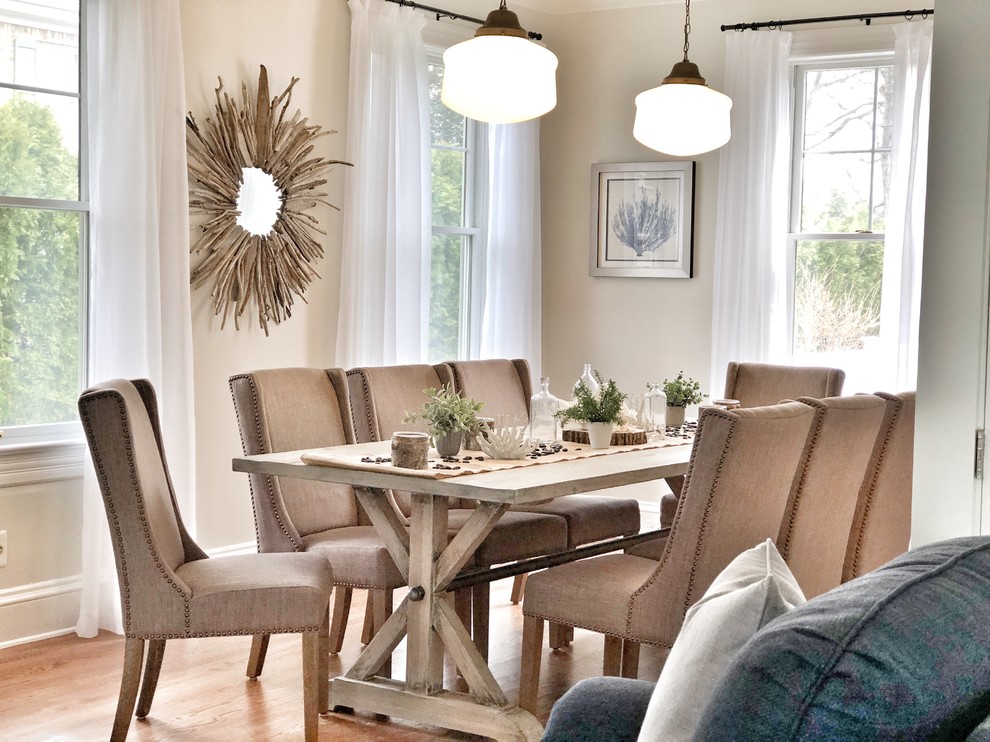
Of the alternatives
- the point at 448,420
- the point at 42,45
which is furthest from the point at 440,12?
the point at 448,420

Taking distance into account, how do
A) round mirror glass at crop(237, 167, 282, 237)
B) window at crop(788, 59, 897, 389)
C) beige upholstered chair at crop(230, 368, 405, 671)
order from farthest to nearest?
window at crop(788, 59, 897, 389) < round mirror glass at crop(237, 167, 282, 237) < beige upholstered chair at crop(230, 368, 405, 671)

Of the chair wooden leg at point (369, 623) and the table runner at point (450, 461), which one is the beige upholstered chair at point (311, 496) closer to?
the chair wooden leg at point (369, 623)

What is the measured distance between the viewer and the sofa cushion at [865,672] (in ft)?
3.65

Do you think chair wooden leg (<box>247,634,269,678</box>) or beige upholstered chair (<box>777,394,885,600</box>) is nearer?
beige upholstered chair (<box>777,394,885,600</box>)

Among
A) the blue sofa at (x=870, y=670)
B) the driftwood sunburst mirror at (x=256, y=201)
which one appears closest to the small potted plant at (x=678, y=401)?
the driftwood sunburst mirror at (x=256, y=201)

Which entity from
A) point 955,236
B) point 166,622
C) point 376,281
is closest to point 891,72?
point 376,281

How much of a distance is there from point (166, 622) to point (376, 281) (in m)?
2.56

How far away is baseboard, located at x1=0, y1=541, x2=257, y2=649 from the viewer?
4.12 metres

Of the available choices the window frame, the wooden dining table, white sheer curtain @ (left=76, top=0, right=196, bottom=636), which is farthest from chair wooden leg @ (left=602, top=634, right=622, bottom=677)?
the window frame

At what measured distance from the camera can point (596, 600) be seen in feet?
10.3

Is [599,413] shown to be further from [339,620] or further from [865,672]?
[865,672]

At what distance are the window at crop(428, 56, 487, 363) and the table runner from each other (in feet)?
7.62

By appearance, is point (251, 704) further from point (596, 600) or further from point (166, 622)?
point (596, 600)

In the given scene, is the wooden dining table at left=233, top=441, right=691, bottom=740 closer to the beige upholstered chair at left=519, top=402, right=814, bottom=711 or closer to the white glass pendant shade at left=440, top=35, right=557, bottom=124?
the beige upholstered chair at left=519, top=402, right=814, bottom=711
